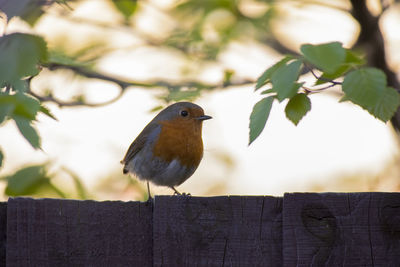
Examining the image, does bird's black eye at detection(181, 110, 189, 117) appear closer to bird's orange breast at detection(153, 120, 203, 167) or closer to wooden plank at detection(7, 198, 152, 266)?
bird's orange breast at detection(153, 120, 203, 167)

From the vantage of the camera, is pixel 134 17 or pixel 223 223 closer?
pixel 223 223

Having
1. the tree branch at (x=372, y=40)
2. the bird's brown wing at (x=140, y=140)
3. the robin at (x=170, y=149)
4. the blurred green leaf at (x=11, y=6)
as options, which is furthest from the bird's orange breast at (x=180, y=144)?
the blurred green leaf at (x=11, y=6)

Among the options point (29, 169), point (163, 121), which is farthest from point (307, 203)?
point (163, 121)

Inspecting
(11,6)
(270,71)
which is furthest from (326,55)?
(11,6)

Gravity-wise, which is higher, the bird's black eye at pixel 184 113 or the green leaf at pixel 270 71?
the green leaf at pixel 270 71

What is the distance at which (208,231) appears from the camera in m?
2.70

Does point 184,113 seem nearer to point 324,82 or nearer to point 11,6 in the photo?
point 324,82

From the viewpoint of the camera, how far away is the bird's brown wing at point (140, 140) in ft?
17.0

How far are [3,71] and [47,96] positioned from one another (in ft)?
8.42

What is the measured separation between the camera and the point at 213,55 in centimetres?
566

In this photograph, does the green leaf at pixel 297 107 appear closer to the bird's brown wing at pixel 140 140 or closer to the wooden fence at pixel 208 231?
the wooden fence at pixel 208 231

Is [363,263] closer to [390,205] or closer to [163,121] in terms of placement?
[390,205]

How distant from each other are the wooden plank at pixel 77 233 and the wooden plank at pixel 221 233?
0.10 metres

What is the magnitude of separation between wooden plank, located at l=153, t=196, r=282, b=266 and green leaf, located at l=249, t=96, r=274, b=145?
0.92 ft
